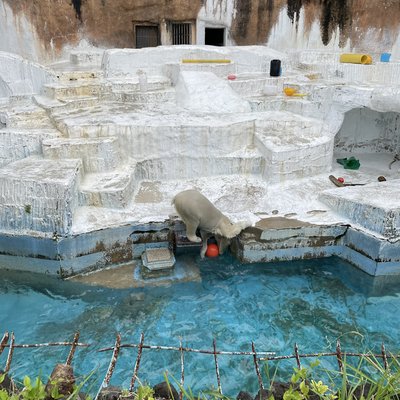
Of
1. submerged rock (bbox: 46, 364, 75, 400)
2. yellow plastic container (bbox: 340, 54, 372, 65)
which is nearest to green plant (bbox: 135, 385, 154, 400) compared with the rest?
submerged rock (bbox: 46, 364, 75, 400)

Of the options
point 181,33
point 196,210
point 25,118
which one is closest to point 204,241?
point 196,210

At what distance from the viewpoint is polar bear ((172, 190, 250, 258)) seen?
707 centimetres

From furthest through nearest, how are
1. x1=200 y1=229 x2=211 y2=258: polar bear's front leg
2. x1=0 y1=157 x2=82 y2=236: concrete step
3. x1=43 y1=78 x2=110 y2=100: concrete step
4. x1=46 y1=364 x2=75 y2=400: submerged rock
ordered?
x1=43 y1=78 x2=110 y2=100: concrete step, x1=200 y1=229 x2=211 y2=258: polar bear's front leg, x1=0 y1=157 x2=82 y2=236: concrete step, x1=46 y1=364 x2=75 y2=400: submerged rock

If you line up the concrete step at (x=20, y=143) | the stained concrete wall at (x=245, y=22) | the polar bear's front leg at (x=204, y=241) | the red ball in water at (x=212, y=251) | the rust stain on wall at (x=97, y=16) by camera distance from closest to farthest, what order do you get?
the polar bear's front leg at (x=204, y=241) → the red ball in water at (x=212, y=251) → the concrete step at (x=20, y=143) → the rust stain on wall at (x=97, y=16) → the stained concrete wall at (x=245, y=22)

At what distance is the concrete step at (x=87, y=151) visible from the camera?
8211 millimetres

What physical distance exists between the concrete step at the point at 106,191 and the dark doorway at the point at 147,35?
1147 cm

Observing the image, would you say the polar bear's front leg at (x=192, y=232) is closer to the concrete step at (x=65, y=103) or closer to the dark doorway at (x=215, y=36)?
the concrete step at (x=65, y=103)

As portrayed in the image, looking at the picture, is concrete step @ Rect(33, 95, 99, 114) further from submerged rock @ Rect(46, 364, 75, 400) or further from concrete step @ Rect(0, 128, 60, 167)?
submerged rock @ Rect(46, 364, 75, 400)

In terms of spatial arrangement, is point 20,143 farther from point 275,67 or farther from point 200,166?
point 275,67

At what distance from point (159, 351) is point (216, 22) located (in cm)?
1541

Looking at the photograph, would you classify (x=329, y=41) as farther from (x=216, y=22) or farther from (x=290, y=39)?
(x=216, y=22)

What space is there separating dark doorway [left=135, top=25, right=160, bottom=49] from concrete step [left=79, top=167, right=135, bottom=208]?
1147 cm

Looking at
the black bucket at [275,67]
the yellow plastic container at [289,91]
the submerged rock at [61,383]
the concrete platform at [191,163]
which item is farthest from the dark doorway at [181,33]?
the submerged rock at [61,383]

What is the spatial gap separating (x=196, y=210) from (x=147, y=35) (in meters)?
13.2
